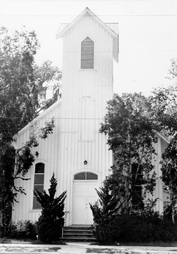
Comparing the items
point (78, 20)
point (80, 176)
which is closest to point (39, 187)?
point (80, 176)

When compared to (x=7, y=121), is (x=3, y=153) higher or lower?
lower

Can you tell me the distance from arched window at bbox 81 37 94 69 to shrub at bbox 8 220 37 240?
9.59 meters

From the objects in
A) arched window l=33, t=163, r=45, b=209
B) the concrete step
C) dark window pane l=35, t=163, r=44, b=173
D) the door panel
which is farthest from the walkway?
dark window pane l=35, t=163, r=44, b=173

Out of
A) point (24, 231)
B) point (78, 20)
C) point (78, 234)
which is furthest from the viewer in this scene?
point (78, 20)

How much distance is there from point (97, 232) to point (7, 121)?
24.8 ft

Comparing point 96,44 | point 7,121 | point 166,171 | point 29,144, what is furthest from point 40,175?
point 96,44

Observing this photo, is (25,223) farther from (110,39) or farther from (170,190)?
(110,39)

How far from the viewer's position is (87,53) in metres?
23.2

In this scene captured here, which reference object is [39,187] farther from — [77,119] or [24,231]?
[77,119]

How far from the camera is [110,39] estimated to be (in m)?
23.3

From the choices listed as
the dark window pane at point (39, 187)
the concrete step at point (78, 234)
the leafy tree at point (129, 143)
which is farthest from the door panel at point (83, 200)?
the dark window pane at point (39, 187)

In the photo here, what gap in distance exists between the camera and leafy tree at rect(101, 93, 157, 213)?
794 inches

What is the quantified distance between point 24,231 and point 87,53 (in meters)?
10.8

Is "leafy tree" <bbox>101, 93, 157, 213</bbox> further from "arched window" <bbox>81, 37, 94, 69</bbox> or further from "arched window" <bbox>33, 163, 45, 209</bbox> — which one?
"arched window" <bbox>33, 163, 45, 209</bbox>
